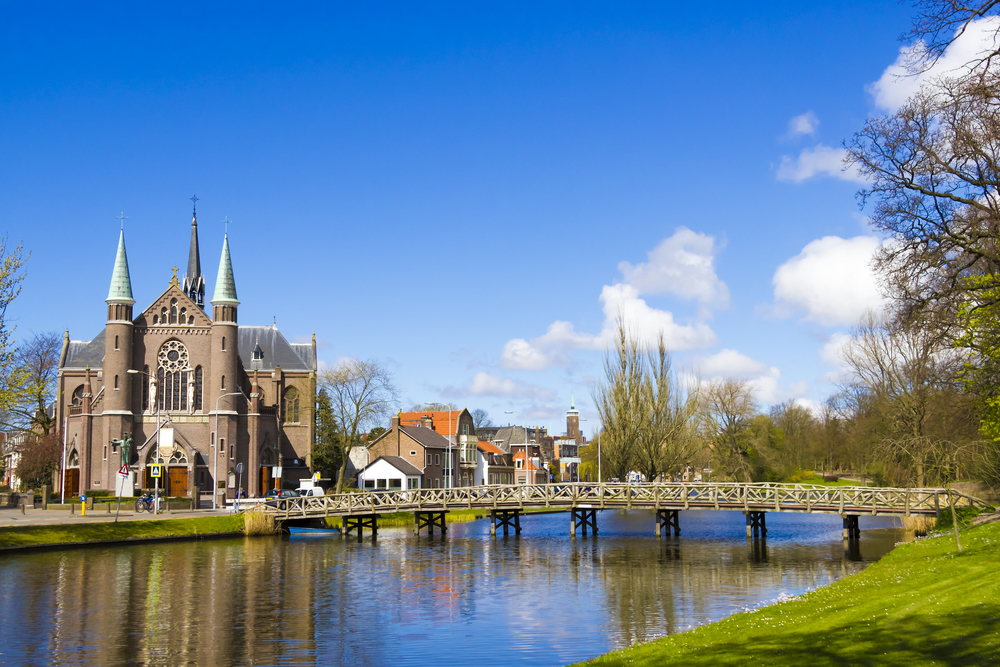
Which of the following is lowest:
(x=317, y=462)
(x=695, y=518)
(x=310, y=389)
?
(x=695, y=518)

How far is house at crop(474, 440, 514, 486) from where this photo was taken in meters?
110

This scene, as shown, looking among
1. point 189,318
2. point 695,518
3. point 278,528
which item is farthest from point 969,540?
point 189,318

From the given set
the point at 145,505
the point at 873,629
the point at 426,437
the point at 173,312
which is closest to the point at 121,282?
the point at 173,312

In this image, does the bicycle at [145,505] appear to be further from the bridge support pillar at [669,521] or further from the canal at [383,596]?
the bridge support pillar at [669,521]

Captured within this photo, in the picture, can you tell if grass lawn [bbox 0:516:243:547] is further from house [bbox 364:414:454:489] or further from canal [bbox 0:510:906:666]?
house [bbox 364:414:454:489]

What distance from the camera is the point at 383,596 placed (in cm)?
2812

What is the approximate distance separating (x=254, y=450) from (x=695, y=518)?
125 feet

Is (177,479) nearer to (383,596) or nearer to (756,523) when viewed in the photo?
(756,523)

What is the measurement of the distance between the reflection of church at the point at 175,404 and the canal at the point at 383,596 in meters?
23.6

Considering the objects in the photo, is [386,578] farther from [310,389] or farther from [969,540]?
[310,389]

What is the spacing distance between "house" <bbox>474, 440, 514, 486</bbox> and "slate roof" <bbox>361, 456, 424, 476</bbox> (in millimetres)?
23816

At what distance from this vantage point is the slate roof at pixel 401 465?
81731 millimetres

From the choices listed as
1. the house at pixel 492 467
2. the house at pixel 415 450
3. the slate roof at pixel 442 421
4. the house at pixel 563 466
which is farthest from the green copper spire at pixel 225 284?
the house at pixel 563 466

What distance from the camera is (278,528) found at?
171 ft
